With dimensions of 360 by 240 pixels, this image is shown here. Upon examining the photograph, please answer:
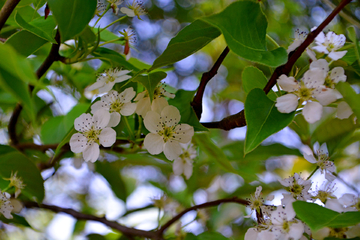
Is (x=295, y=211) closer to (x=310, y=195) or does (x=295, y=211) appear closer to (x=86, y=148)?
(x=310, y=195)

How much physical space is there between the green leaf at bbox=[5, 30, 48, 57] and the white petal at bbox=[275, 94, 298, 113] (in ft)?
1.27

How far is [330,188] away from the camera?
0.58 meters

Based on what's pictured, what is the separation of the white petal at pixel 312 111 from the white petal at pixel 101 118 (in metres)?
0.29

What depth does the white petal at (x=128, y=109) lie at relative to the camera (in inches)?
20.2

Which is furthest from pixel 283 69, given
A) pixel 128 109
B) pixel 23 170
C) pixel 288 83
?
pixel 23 170

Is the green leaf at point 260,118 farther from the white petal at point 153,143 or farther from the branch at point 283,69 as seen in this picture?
the white petal at point 153,143

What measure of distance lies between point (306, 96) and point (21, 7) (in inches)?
20.9

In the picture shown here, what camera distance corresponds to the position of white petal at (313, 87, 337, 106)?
0.43 metres

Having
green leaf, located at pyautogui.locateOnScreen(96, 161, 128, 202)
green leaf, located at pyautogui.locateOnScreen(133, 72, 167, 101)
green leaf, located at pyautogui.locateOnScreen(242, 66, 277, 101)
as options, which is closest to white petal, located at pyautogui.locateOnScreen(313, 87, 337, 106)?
green leaf, located at pyautogui.locateOnScreen(242, 66, 277, 101)

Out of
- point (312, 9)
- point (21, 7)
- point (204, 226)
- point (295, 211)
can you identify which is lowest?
point (204, 226)

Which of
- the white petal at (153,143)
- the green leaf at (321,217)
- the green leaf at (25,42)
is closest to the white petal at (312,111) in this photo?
the green leaf at (321,217)

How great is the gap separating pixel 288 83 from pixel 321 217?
0.17m

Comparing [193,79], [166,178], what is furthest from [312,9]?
[166,178]

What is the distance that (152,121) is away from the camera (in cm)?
50
